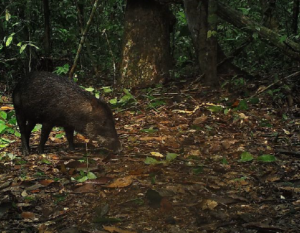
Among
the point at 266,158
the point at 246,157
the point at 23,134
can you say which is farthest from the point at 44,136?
the point at 266,158

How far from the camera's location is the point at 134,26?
7.66 m

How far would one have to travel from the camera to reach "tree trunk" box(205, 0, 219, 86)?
5.94 metres

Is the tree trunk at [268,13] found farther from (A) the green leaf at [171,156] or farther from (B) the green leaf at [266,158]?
(A) the green leaf at [171,156]

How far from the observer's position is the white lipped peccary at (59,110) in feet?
15.7

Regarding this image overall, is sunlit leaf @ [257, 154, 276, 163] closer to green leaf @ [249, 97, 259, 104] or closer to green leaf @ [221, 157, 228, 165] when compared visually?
green leaf @ [221, 157, 228, 165]

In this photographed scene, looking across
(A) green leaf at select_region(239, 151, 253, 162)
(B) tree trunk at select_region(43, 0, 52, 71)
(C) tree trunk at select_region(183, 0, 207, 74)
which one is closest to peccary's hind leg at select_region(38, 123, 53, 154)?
(A) green leaf at select_region(239, 151, 253, 162)

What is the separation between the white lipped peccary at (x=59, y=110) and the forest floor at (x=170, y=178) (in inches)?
9.4

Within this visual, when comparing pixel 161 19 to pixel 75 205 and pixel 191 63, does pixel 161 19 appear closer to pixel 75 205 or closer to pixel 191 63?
pixel 191 63

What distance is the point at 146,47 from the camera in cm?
757

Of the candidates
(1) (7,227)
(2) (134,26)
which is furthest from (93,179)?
(2) (134,26)

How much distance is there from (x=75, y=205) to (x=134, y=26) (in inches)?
206

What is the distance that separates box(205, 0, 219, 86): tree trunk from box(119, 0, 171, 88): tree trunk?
48.6 inches

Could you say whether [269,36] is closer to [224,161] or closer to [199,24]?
[199,24]

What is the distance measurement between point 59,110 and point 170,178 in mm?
1939
